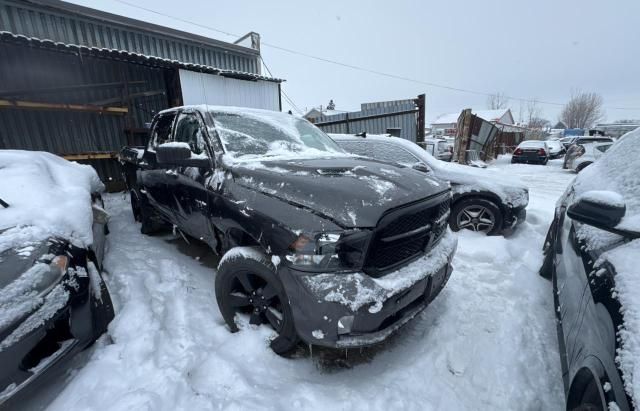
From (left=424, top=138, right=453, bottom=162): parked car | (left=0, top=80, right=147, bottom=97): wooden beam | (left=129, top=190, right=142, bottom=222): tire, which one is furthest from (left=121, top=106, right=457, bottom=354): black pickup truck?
(left=424, top=138, right=453, bottom=162): parked car

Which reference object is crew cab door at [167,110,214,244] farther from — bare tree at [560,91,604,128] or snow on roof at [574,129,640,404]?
bare tree at [560,91,604,128]

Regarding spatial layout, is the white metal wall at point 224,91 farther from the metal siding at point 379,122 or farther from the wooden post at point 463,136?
the wooden post at point 463,136

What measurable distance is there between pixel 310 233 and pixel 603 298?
1.41m

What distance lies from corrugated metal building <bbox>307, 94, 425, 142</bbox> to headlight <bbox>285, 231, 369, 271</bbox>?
894cm

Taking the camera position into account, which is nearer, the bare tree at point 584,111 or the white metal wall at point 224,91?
the white metal wall at point 224,91

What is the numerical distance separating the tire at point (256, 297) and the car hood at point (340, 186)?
529 millimetres

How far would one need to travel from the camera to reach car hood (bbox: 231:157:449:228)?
5.93 ft

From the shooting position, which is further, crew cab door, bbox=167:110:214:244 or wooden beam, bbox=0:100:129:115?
wooden beam, bbox=0:100:129:115

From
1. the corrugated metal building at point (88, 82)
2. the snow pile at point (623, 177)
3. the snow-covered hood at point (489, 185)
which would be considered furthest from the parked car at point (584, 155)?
the corrugated metal building at point (88, 82)

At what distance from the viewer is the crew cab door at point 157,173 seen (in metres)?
3.54


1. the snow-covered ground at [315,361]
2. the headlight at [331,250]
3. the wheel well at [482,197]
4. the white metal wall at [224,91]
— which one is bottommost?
the snow-covered ground at [315,361]

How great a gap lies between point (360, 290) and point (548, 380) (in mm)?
1554

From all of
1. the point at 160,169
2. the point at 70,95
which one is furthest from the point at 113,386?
the point at 70,95

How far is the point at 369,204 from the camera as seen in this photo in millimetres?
1823
